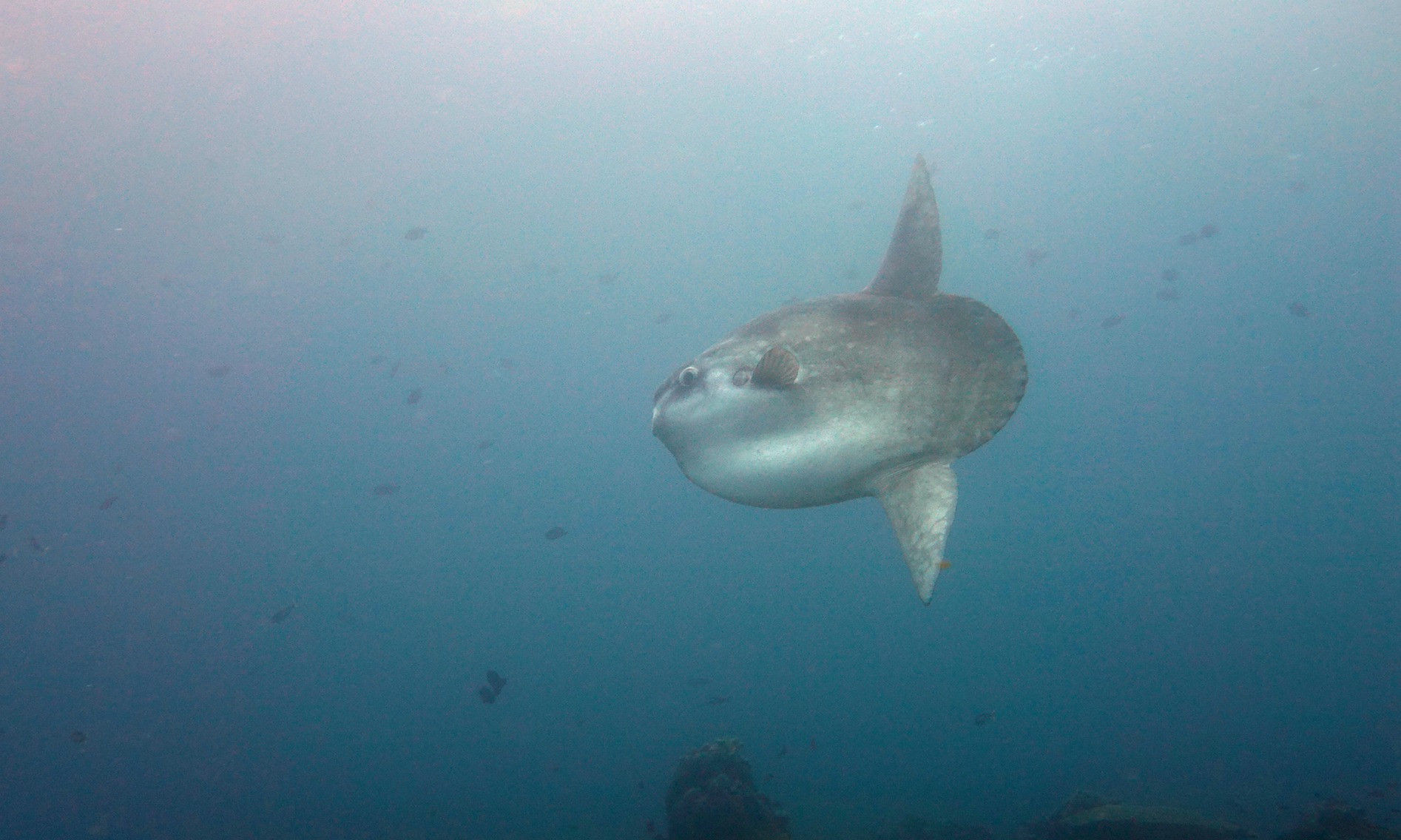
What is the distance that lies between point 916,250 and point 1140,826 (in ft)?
34.8

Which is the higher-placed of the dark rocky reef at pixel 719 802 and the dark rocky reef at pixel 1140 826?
the dark rocky reef at pixel 719 802

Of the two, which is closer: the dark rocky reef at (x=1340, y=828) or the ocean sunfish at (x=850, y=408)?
the ocean sunfish at (x=850, y=408)

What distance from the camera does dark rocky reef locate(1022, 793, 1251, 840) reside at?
9969mm

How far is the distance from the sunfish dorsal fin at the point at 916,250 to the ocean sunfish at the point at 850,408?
46cm

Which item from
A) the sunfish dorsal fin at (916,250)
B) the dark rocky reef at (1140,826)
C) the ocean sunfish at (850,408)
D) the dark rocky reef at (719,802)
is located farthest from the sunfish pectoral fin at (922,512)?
the dark rocky reef at (1140,826)

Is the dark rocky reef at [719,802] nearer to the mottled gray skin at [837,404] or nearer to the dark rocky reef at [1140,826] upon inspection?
the dark rocky reef at [1140,826]

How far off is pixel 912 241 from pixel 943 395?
140 centimetres

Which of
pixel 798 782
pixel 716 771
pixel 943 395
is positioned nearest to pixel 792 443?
pixel 943 395

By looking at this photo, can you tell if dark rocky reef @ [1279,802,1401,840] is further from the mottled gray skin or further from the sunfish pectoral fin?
the sunfish pectoral fin

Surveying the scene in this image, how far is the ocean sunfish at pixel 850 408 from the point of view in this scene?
12.6 feet

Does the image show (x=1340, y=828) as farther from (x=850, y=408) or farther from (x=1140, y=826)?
(x=850, y=408)

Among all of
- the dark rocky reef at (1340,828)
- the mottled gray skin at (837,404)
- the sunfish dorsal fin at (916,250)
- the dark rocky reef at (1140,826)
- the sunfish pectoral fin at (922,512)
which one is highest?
the sunfish dorsal fin at (916,250)

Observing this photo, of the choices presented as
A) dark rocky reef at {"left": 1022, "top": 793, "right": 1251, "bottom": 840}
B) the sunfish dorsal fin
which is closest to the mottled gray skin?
the sunfish dorsal fin

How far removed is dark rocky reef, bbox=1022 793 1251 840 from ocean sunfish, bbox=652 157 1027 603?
31.9 feet
